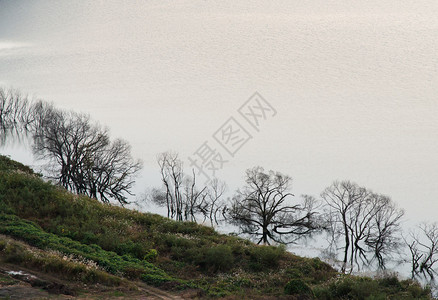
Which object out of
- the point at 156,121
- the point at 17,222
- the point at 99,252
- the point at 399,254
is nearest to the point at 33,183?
the point at 17,222

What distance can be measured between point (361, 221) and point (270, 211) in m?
8.96

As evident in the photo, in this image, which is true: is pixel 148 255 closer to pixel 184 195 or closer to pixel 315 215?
pixel 315 215

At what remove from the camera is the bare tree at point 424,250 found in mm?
33594

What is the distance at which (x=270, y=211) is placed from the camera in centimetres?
4166

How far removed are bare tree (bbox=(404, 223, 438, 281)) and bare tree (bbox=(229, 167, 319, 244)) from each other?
8883mm

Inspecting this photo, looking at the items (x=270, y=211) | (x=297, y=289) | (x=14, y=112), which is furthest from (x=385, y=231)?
(x=14, y=112)

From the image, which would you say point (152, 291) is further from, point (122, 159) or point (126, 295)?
point (122, 159)

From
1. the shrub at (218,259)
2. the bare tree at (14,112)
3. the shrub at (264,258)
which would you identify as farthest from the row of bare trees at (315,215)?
the bare tree at (14,112)

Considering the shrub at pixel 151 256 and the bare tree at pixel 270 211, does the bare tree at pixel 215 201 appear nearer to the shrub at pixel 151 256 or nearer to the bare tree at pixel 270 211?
the bare tree at pixel 270 211

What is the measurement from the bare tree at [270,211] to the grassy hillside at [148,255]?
20.3 meters

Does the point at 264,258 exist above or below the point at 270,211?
below

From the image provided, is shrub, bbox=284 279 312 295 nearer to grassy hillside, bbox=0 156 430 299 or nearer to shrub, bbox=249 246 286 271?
grassy hillside, bbox=0 156 430 299

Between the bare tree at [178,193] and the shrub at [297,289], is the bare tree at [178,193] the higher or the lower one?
the higher one

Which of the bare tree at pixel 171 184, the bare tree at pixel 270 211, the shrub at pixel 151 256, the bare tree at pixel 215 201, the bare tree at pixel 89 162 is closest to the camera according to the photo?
the shrub at pixel 151 256
